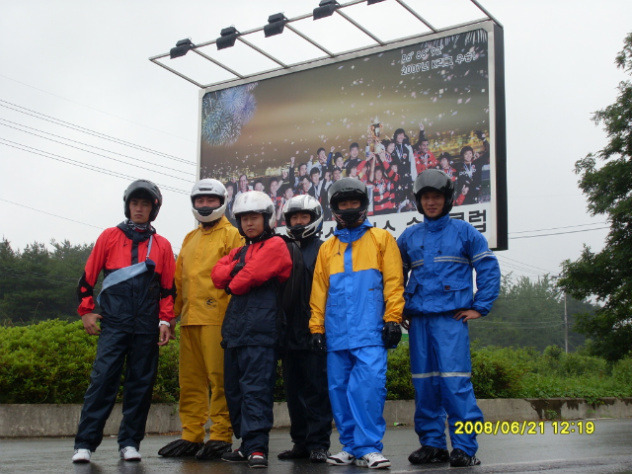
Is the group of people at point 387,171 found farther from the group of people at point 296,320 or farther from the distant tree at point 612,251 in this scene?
the distant tree at point 612,251

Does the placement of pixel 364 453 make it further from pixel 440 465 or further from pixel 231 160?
pixel 231 160

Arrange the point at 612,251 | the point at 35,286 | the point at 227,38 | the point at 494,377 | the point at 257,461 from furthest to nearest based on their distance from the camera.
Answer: the point at 35,286, the point at 612,251, the point at 227,38, the point at 494,377, the point at 257,461

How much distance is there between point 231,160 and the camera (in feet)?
47.6

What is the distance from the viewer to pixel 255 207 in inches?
211

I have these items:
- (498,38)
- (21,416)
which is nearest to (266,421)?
(21,416)

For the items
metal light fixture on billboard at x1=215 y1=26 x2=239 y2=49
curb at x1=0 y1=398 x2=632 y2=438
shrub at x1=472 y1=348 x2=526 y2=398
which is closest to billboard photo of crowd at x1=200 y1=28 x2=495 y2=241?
metal light fixture on billboard at x1=215 y1=26 x2=239 y2=49

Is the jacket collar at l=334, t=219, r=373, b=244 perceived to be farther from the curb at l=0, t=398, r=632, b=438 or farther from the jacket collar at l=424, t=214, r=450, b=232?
the curb at l=0, t=398, r=632, b=438

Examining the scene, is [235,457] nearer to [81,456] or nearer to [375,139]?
[81,456]

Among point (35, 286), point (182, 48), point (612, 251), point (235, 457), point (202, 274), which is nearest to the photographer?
point (235, 457)

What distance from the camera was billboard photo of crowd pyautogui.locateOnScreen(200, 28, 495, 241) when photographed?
1119 centimetres

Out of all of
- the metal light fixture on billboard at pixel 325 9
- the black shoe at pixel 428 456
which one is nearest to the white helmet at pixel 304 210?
the black shoe at pixel 428 456

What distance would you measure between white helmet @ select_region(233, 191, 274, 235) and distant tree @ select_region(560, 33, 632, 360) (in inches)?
832

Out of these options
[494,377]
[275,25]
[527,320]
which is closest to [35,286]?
[275,25]

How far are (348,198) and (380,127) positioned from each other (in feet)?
23.8
